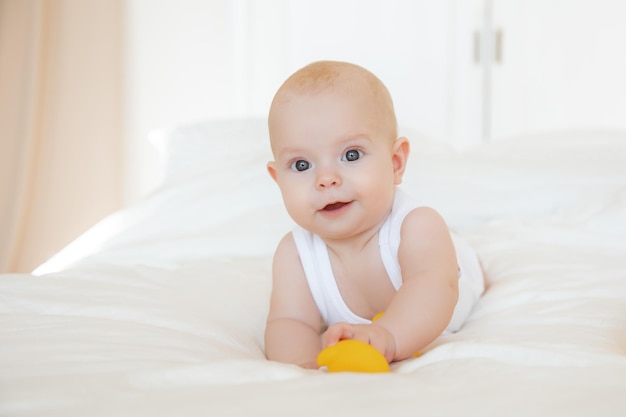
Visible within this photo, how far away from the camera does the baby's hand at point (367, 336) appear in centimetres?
96

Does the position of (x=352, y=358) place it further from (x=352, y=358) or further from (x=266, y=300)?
(x=266, y=300)

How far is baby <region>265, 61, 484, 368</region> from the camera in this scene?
1092mm

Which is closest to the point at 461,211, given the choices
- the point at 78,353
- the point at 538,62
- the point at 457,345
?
the point at 457,345

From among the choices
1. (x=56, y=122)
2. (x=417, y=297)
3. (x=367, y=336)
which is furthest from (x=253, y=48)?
(x=367, y=336)

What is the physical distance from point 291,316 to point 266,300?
0.13m

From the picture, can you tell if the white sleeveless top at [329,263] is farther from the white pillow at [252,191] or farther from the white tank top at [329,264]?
the white pillow at [252,191]

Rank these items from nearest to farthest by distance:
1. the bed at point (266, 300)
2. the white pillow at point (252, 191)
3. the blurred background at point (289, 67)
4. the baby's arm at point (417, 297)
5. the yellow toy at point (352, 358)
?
the bed at point (266, 300)
the yellow toy at point (352, 358)
the baby's arm at point (417, 297)
the white pillow at point (252, 191)
the blurred background at point (289, 67)

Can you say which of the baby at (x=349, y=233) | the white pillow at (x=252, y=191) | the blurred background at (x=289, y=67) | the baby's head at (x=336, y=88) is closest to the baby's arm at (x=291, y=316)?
the baby at (x=349, y=233)

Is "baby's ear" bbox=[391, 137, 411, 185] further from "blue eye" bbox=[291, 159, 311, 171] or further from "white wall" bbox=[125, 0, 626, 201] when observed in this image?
"white wall" bbox=[125, 0, 626, 201]

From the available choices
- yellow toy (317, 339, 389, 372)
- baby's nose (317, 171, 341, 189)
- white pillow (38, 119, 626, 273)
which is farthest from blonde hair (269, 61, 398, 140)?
white pillow (38, 119, 626, 273)

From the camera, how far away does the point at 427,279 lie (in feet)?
3.66

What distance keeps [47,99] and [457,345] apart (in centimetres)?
244

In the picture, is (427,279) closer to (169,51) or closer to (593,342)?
(593,342)

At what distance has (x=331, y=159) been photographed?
1114mm
